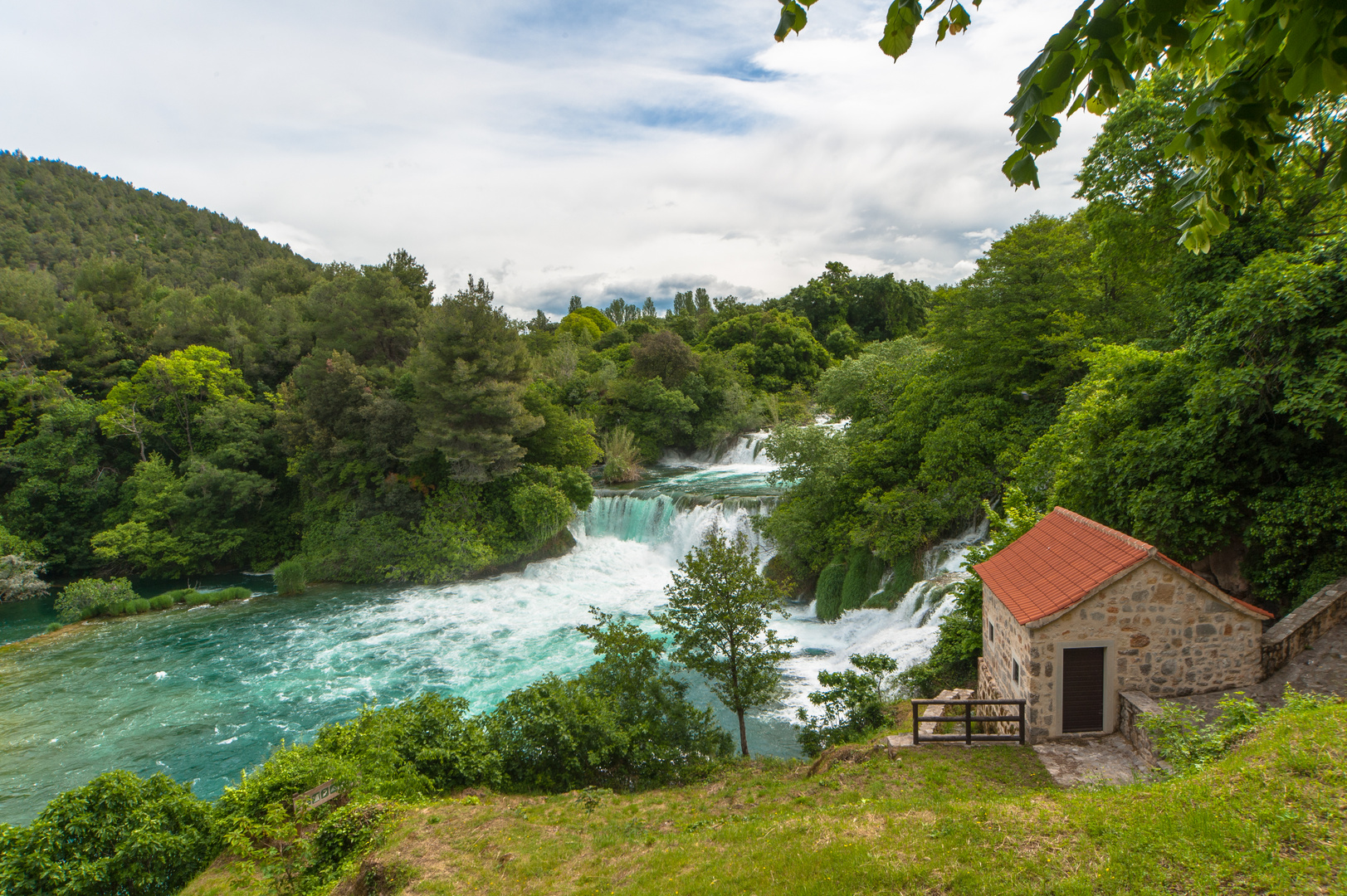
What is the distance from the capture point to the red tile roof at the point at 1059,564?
299 inches

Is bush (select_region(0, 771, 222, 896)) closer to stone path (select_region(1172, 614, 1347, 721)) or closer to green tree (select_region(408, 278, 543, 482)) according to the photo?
stone path (select_region(1172, 614, 1347, 721))

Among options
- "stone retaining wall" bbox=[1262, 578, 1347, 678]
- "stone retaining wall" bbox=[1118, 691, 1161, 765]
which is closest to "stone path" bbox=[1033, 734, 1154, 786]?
"stone retaining wall" bbox=[1118, 691, 1161, 765]

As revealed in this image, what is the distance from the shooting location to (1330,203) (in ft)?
30.9

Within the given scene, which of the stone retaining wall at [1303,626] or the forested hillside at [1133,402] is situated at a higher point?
the forested hillside at [1133,402]

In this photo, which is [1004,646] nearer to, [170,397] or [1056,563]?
[1056,563]

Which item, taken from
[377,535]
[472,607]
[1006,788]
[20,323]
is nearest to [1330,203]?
[1006,788]

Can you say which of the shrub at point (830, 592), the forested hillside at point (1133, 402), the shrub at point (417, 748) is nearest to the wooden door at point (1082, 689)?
the forested hillside at point (1133, 402)

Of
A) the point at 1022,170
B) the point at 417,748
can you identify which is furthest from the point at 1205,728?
the point at 417,748

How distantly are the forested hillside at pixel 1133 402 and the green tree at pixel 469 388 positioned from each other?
1055 centimetres

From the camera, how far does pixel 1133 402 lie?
1085 cm

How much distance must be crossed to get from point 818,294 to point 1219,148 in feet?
174

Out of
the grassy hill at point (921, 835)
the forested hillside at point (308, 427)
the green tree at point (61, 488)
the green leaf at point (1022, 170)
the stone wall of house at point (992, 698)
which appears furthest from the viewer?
the green tree at point (61, 488)

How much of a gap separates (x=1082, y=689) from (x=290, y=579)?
24.0 metres

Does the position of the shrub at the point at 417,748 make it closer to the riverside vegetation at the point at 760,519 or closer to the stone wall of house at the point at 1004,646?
the riverside vegetation at the point at 760,519
